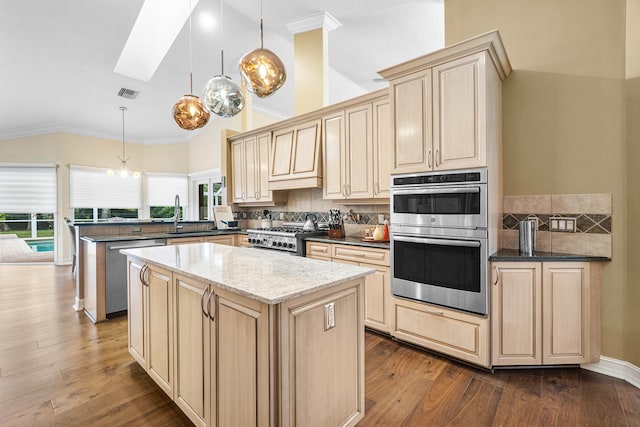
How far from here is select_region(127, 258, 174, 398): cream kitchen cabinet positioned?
1853mm

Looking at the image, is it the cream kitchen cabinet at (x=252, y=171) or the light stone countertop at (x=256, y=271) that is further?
the cream kitchen cabinet at (x=252, y=171)

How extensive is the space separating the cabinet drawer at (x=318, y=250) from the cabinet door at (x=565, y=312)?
1965 mm

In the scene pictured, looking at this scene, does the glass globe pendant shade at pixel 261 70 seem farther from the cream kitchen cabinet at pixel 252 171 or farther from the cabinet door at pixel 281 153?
the cream kitchen cabinet at pixel 252 171

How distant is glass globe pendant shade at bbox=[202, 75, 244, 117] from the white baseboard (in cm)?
326

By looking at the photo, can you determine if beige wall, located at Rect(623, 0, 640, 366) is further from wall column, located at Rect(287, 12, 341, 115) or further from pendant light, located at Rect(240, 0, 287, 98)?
wall column, located at Rect(287, 12, 341, 115)

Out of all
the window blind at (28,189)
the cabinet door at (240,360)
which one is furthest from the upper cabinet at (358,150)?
the window blind at (28,189)

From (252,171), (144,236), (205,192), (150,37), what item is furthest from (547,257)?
(205,192)

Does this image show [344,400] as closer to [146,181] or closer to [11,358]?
[11,358]

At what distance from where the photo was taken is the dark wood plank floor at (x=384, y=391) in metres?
1.82

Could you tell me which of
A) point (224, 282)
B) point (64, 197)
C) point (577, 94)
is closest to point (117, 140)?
point (64, 197)

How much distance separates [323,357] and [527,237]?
6.47 feet

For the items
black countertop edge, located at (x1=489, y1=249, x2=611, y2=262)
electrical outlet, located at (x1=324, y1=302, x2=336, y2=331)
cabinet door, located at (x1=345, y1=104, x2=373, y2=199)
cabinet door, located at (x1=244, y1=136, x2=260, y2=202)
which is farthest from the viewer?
cabinet door, located at (x1=244, y1=136, x2=260, y2=202)

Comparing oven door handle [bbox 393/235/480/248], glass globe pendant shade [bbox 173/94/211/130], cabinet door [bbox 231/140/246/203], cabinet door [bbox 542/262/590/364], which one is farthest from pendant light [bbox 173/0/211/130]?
cabinet door [bbox 542/262/590/364]

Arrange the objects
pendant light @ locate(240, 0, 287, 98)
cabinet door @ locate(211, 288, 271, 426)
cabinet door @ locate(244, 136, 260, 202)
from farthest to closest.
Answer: cabinet door @ locate(244, 136, 260, 202), pendant light @ locate(240, 0, 287, 98), cabinet door @ locate(211, 288, 271, 426)
